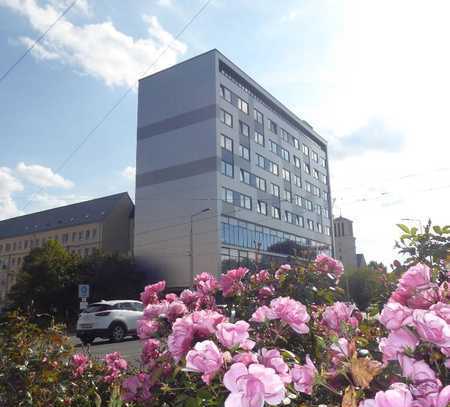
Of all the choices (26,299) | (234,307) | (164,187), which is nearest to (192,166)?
(164,187)

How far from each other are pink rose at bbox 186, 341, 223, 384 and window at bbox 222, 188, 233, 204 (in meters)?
40.4

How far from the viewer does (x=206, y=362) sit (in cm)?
141

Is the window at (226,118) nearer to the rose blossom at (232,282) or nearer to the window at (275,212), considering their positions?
the window at (275,212)

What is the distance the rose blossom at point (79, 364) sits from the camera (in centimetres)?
318

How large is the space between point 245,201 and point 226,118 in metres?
8.52

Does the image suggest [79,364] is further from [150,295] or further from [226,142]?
[226,142]

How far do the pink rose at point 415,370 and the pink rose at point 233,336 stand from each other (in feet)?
1.71

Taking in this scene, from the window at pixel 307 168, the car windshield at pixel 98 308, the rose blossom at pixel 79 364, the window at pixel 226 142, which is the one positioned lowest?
the rose blossom at pixel 79 364

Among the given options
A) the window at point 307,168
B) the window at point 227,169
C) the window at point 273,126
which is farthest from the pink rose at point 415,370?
the window at point 307,168

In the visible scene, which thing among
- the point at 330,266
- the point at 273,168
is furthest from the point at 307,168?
the point at 330,266

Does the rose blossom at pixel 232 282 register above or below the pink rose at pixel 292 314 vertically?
above

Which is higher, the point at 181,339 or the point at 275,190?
the point at 275,190

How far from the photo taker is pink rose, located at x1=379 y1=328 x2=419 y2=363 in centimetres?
134

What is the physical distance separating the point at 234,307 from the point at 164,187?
42.1m
